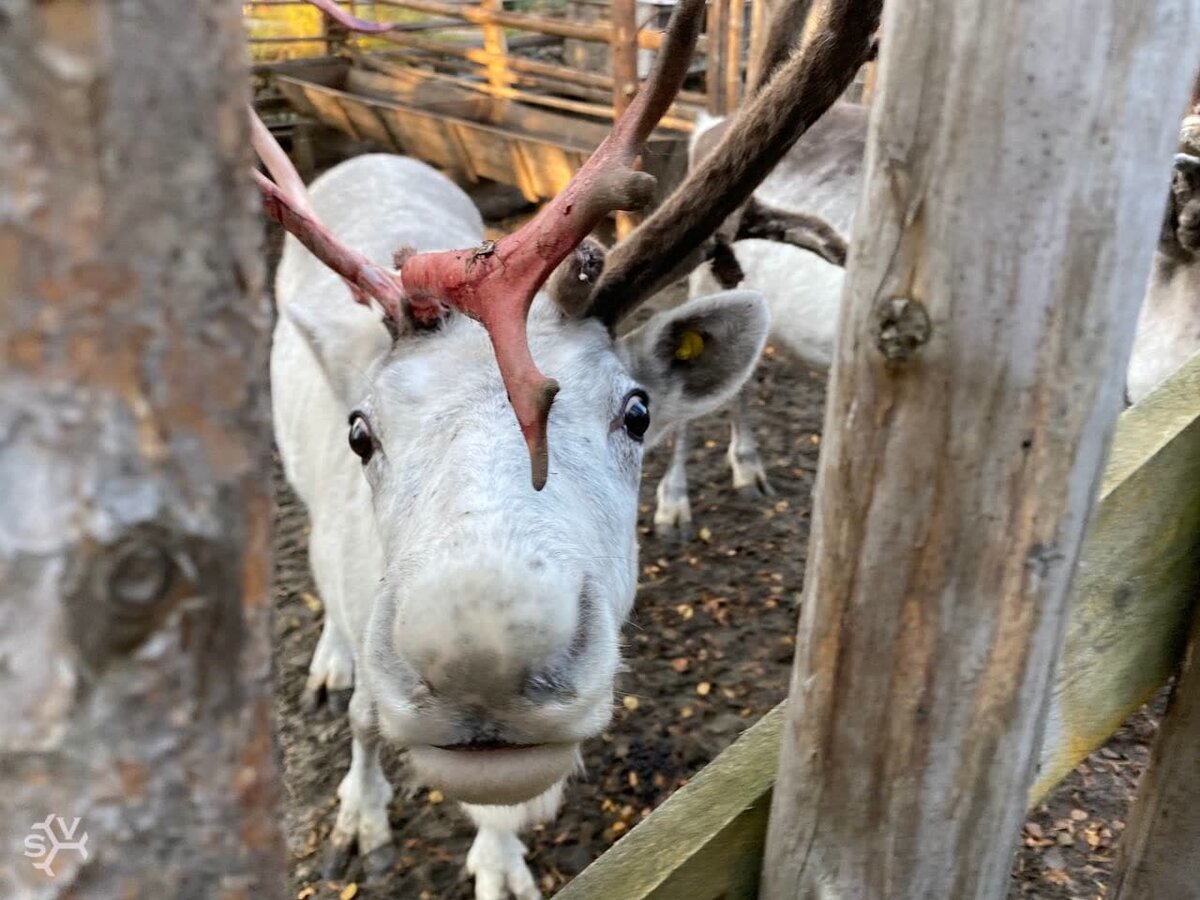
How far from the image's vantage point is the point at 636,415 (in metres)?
2.23

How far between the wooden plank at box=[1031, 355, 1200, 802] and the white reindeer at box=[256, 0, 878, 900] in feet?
2.61

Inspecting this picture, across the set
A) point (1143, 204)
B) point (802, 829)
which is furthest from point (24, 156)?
point (802, 829)

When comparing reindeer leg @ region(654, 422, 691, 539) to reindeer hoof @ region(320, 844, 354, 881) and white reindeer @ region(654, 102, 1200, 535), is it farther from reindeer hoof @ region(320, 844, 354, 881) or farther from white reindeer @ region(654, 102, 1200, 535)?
reindeer hoof @ region(320, 844, 354, 881)

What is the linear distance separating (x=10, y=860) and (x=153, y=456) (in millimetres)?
238

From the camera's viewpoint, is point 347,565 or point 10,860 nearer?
point 10,860

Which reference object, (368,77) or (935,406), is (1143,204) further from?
(368,77)

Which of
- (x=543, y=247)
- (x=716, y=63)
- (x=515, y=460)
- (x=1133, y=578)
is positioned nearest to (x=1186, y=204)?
(x=1133, y=578)

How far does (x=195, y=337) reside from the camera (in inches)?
19.1

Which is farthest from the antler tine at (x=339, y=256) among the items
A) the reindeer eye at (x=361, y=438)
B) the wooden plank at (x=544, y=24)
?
the wooden plank at (x=544, y=24)

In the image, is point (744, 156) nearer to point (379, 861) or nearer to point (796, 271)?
point (379, 861)

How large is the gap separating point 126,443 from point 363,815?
301 centimetres

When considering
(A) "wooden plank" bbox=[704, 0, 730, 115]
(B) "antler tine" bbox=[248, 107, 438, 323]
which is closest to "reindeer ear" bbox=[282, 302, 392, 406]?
(B) "antler tine" bbox=[248, 107, 438, 323]

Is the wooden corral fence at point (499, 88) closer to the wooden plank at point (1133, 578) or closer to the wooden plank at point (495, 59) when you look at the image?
the wooden plank at point (495, 59)

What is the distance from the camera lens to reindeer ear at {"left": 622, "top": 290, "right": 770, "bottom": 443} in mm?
2477
